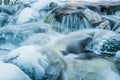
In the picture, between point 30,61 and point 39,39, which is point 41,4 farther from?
point 30,61

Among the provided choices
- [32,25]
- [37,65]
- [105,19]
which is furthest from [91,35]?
[37,65]

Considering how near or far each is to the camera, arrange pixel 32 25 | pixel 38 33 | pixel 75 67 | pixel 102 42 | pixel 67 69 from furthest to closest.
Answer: pixel 32 25 → pixel 38 33 → pixel 102 42 → pixel 75 67 → pixel 67 69

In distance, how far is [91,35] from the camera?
698 cm

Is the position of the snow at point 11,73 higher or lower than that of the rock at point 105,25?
higher

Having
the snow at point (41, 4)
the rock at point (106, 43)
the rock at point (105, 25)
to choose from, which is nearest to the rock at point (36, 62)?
the rock at point (106, 43)

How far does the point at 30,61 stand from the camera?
14.1ft

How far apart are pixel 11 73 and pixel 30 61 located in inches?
21.0

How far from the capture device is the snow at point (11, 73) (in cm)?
374

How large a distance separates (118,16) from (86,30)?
1283mm

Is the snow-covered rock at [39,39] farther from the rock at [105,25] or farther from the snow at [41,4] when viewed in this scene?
the snow at [41,4]

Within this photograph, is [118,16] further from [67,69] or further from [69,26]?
[67,69]

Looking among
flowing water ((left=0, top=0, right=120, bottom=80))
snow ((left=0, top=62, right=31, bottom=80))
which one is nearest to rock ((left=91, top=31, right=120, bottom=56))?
flowing water ((left=0, top=0, right=120, bottom=80))

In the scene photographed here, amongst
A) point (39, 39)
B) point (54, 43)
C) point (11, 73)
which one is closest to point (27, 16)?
point (39, 39)

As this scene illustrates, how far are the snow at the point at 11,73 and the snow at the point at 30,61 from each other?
9.2 inches
